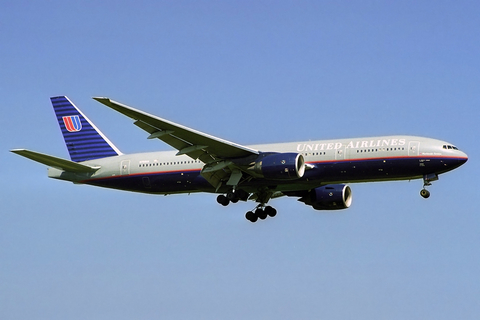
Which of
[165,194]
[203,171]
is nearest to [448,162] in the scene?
[203,171]

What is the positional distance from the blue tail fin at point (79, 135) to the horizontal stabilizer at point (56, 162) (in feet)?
6.20

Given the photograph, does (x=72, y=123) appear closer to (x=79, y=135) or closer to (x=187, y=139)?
(x=79, y=135)

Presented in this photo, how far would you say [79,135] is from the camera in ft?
173

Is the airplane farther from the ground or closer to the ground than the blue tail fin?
closer to the ground

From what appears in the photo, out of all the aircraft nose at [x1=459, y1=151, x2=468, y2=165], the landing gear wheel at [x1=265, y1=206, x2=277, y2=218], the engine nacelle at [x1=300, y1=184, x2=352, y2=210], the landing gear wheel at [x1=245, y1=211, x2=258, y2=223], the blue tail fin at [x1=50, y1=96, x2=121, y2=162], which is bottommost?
the landing gear wheel at [x1=245, y1=211, x2=258, y2=223]

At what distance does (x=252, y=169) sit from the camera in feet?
145

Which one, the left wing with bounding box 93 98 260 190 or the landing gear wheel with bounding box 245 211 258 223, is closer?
the left wing with bounding box 93 98 260 190

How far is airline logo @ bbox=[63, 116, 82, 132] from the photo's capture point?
53.2 meters

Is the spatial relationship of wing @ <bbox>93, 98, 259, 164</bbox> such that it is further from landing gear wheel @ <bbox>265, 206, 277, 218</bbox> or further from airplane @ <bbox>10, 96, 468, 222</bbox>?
landing gear wheel @ <bbox>265, 206, 277, 218</bbox>

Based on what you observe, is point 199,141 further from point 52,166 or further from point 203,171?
point 52,166

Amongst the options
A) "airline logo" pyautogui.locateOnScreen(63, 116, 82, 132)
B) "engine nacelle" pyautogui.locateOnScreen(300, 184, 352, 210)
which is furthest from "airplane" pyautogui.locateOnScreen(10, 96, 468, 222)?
"airline logo" pyautogui.locateOnScreen(63, 116, 82, 132)

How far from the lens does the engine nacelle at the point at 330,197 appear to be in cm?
4869

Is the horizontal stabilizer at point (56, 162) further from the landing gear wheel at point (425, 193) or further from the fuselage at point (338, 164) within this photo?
the landing gear wheel at point (425, 193)

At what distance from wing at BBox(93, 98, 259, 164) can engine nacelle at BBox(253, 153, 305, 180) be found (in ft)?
3.11
